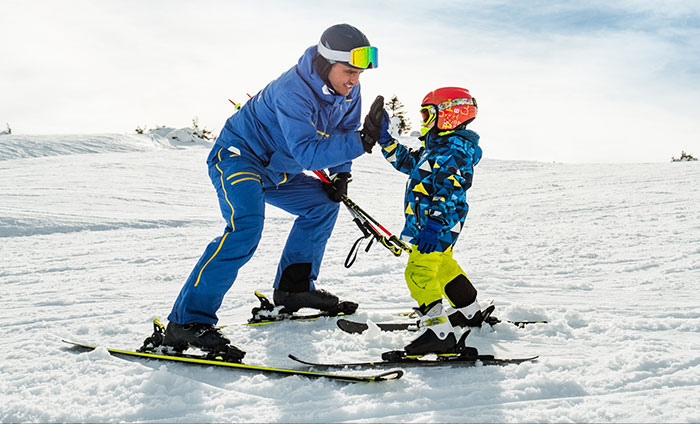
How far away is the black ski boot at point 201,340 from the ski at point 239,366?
0.06 meters

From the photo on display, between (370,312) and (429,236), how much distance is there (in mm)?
1171

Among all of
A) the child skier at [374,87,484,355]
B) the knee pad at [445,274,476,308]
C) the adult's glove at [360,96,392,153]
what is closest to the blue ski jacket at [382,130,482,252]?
the child skier at [374,87,484,355]

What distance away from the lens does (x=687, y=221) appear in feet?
22.6

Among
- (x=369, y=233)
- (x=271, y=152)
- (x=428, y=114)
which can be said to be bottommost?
(x=369, y=233)

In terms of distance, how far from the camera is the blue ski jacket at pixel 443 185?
3.36m

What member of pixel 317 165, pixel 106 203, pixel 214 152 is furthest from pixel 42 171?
pixel 317 165

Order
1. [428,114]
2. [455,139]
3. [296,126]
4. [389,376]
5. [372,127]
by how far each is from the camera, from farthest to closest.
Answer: [428,114] < [455,139] < [296,126] < [372,127] < [389,376]

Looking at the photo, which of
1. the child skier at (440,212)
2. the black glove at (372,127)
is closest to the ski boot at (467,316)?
the child skier at (440,212)

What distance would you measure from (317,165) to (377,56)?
80 cm

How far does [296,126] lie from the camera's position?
330cm

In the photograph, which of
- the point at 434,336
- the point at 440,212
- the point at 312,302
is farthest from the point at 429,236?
the point at 312,302

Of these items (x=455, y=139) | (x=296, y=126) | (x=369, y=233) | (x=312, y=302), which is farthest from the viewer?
(x=312, y=302)

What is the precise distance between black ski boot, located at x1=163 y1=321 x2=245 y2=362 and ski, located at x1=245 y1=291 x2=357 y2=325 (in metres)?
0.71

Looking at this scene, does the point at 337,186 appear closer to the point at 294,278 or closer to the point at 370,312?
the point at 294,278
